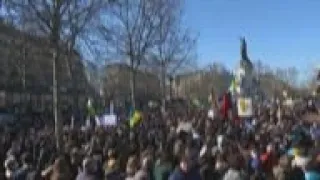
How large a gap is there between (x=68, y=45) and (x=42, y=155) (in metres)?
14.6

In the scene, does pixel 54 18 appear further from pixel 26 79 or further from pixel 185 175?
pixel 26 79

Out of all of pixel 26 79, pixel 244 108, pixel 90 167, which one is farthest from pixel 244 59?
pixel 90 167

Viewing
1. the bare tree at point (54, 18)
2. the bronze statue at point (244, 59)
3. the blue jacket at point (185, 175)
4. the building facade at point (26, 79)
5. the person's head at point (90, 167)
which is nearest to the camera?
the person's head at point (90, 167)

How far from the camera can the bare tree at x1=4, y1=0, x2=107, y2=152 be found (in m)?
25.2

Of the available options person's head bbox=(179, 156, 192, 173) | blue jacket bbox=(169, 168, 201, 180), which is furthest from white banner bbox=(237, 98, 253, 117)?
blue jacket bbox=(169, 168, 201, 180)

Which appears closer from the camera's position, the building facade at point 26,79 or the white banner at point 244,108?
the white banner at point 244,108

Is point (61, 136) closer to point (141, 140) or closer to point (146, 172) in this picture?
point (141, 140)

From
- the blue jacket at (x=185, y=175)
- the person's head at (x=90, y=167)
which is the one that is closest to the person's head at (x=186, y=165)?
the blue jacket at (x=185, y=175)

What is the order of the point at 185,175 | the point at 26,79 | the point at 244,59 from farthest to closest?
the point at 26,79 < the point at 244,59 < the point at 185,175

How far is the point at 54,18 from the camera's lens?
993 inches

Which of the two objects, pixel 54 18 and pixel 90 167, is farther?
pixel 54 18

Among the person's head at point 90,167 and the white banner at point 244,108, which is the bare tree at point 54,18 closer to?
the white banner at point 244,108

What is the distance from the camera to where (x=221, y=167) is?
13.0 meters

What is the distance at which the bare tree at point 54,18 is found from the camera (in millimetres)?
25219
